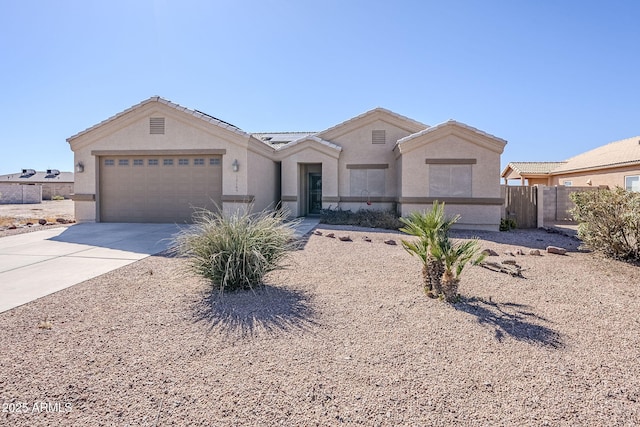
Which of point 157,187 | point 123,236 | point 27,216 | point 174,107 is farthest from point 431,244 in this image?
point 27,216

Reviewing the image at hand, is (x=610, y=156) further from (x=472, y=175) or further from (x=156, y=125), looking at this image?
(x=156, y=125)

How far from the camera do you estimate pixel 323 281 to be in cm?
605

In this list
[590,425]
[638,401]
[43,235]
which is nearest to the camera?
[590,425]

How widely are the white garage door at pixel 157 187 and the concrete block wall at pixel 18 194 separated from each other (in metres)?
23.5

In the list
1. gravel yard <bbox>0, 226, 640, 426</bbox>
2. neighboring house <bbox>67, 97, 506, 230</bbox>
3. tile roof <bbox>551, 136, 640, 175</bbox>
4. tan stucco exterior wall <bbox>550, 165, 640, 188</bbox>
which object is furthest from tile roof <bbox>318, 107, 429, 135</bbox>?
gravel yard <bbox>0, 226, 640, 426</bbox>

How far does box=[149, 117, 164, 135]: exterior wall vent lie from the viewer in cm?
1340

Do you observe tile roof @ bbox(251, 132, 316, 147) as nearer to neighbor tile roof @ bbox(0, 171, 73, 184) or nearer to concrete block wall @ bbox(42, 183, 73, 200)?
concrete block wall @ bbox(42, 183, 73, 200)

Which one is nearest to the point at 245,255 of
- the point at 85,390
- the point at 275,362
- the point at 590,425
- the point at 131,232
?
the point at 275,362

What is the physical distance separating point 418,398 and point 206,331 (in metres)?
2.41

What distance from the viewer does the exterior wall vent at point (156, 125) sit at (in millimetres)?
13398

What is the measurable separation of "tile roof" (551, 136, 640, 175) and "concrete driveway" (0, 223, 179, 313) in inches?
863

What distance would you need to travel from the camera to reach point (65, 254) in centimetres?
806

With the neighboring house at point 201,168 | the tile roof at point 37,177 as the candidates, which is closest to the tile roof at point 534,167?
the neighboring house at point 201,168

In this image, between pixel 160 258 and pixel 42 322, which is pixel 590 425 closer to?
pixel 42 322
